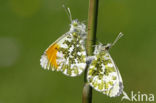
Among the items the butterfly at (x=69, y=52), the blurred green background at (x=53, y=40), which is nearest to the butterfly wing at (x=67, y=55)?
the butterfly at (x=69, y=52)

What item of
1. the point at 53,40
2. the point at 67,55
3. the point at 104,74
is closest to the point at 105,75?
the point at 104,74

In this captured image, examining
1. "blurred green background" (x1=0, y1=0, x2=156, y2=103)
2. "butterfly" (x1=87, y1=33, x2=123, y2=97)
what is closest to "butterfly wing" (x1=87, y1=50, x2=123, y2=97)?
"butterfly" (x1=87, y1=33, x2=123, y2=97)

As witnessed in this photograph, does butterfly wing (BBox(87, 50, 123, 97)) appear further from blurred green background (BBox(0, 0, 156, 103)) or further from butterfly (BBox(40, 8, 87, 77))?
blurred green background (BBox(0, 0, 156, 103))

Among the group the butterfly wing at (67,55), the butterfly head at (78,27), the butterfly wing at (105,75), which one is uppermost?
the butterfly head at (78,27)

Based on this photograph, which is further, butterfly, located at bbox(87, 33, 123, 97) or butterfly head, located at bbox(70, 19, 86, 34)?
butterfly head, located at bbox(70, 19, 86, 34)

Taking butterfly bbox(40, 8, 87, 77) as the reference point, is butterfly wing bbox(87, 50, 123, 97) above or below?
below

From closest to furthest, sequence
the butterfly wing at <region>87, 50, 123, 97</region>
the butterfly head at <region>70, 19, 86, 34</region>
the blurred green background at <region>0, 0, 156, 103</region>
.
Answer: the butterfly wing at <region>87, 50, 123, 97</region>
the butterfly head at <region>70, 19, 86, 34</region>
the blurred green background at <region>0, 0, 156, 103</region>

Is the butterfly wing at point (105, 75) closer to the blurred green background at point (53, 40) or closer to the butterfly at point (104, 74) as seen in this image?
the butterfly at point (104, 74)
